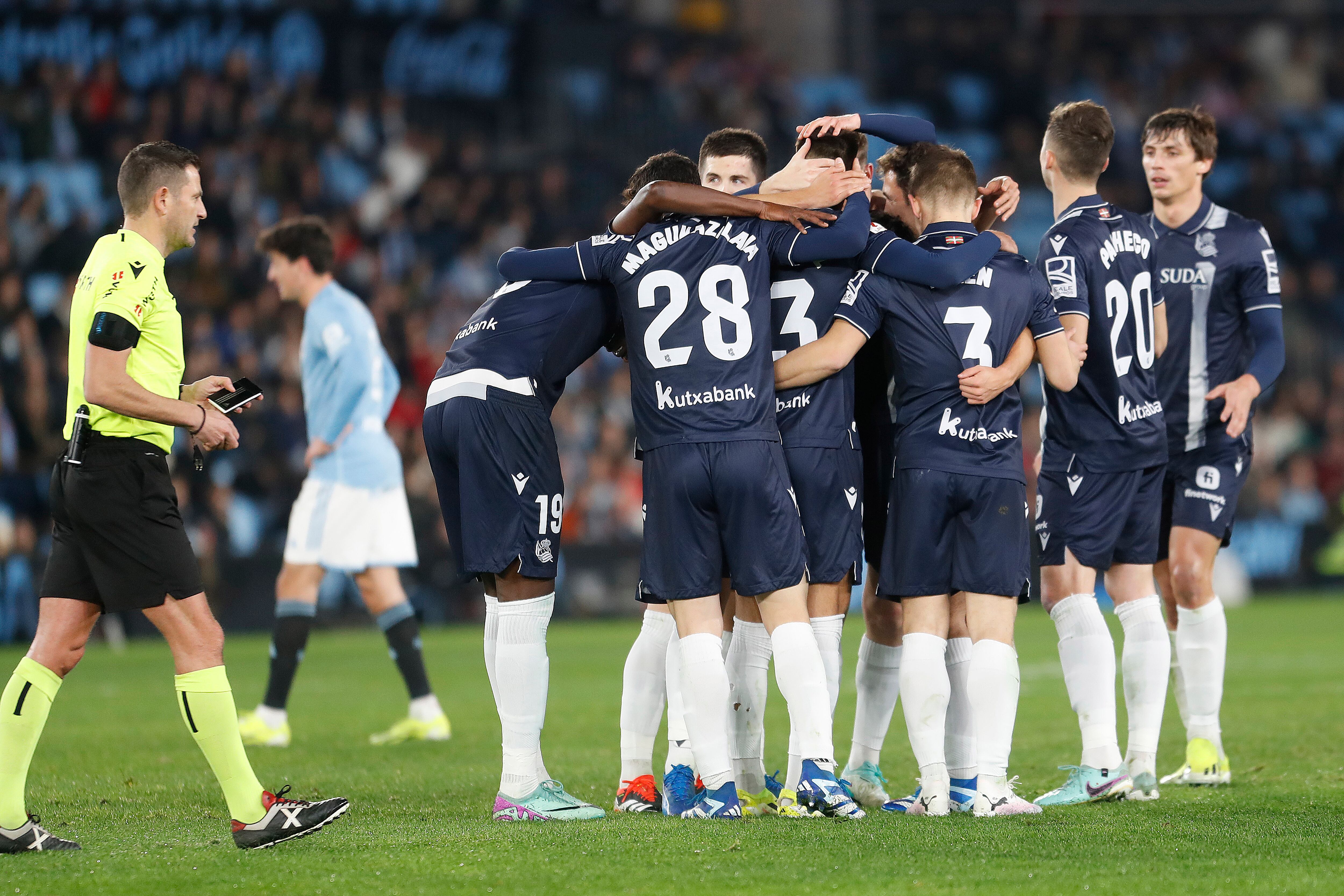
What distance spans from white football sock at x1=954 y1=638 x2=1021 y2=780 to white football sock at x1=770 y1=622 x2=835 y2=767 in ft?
1.87

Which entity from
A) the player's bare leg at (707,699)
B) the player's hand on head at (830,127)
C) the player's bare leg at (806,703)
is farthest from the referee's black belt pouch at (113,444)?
the player's hand on head at (830,127)

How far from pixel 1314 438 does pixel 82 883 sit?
2113 centimetres

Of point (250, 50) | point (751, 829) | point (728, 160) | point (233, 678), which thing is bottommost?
point (233, 678)

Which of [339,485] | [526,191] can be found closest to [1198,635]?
[339,485]

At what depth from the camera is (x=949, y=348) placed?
224 inches

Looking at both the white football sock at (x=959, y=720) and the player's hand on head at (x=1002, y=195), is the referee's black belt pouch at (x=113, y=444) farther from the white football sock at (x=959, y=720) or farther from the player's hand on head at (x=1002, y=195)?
the player's hand on head at (x=1002, y=195)

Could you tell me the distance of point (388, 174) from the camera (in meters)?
20.6

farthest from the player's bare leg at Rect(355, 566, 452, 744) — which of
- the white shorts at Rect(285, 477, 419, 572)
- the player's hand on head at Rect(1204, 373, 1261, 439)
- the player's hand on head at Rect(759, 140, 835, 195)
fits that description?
the player's hand on head at Rect(1204, 373, 1261, 439)

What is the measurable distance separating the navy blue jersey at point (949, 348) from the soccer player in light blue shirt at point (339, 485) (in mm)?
4123

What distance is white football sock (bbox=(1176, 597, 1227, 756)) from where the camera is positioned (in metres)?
6.76

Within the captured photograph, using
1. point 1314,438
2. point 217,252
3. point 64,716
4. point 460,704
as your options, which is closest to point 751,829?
point 460,704

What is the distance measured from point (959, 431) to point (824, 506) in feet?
1.92

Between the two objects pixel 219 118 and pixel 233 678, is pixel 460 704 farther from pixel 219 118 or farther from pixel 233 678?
pixel 219 118

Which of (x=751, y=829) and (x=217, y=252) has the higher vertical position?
(x=217, y=252)
